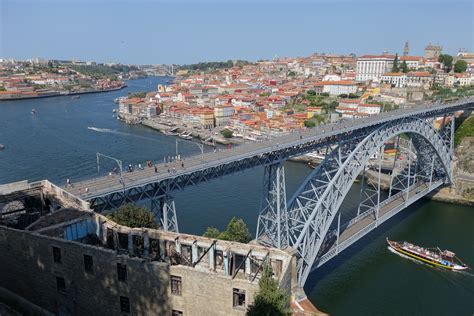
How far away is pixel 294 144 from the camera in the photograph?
1914 centimetres

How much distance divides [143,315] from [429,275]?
16805 millimetres

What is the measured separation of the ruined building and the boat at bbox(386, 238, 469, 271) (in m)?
15.3

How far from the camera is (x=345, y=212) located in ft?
93.7

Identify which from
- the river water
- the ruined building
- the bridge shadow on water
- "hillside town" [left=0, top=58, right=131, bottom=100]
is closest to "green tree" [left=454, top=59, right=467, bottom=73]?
the river water

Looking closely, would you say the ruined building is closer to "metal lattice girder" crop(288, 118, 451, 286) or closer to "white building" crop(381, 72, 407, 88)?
"metal lattice girder" crop(288, 118, 451, 286)

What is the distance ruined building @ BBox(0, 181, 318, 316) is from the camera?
30.1 ft

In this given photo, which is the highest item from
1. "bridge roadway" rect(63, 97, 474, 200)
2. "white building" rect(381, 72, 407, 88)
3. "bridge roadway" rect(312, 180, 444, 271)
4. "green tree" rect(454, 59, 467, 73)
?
"green tree" rect(454, 59, 467, 73)

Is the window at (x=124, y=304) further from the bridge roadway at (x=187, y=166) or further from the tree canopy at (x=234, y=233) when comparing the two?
the tree canopy at (x=234, y=233)

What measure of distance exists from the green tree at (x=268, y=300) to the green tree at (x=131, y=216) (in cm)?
723

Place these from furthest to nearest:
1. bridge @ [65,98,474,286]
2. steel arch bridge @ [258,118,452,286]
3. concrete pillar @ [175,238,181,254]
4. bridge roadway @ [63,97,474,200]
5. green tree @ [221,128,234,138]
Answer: green tree @ [221,128,234,138] → steel arch bridge @ [258,118,452,286] → bridge @ [65,98,474,286] → bridge roadway @ [63,97,474,200] → concrete pillar @ [175,238,181,254]

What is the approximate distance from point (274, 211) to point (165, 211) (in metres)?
6.04

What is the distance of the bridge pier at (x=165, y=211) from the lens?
1551 cm

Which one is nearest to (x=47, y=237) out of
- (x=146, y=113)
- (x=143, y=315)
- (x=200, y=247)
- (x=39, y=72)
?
(x=143, y=315)

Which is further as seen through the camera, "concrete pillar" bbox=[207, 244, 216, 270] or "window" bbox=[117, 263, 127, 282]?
"concrete pillar" bbox=[207, 244, 216, 270]
